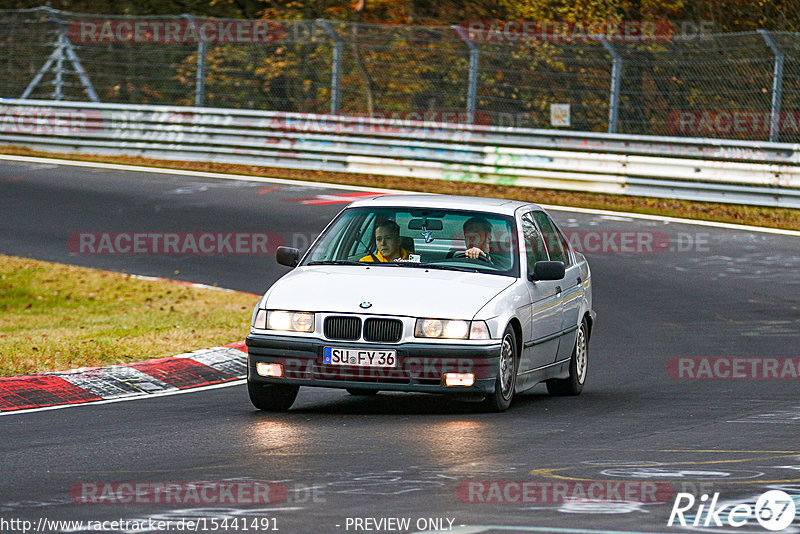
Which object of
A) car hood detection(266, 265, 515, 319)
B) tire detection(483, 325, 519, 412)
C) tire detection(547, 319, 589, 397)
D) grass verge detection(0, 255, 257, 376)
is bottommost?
grass verge detection(0, 255, 257, 376)

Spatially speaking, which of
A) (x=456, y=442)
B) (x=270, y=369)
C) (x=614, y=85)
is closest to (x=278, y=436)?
(x=270, y=369)

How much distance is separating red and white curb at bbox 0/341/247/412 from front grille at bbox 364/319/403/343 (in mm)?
2192

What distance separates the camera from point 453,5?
34.6 meters

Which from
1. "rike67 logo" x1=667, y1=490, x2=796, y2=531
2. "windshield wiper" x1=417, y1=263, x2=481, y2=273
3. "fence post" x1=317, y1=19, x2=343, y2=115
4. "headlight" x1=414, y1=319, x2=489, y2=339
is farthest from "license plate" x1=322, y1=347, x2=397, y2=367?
"fence post" x1=317, y1=19, x2=343, y2=115

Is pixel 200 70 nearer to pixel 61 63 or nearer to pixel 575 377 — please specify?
pixel 61 63

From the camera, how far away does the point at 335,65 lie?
26.8 metres

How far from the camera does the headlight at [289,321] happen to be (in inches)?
351

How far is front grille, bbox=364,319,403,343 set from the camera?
28.8 ft

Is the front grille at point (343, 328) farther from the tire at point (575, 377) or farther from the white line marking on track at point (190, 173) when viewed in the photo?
Result: the white line marking on track at point (190, 173)

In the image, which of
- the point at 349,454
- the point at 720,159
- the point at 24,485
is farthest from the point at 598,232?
the point at 24,485

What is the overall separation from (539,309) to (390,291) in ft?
4.43

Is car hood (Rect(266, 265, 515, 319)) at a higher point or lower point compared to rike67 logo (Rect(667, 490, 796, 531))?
higher

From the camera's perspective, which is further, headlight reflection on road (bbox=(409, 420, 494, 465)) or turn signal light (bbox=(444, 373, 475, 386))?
turn signal light (bbox=(444, 373, 475, 386))

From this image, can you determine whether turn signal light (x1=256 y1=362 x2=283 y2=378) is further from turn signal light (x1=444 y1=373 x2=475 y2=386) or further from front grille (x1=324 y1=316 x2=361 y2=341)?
turn signal light (x1=444 y1=373 x2=475 y2=386)
